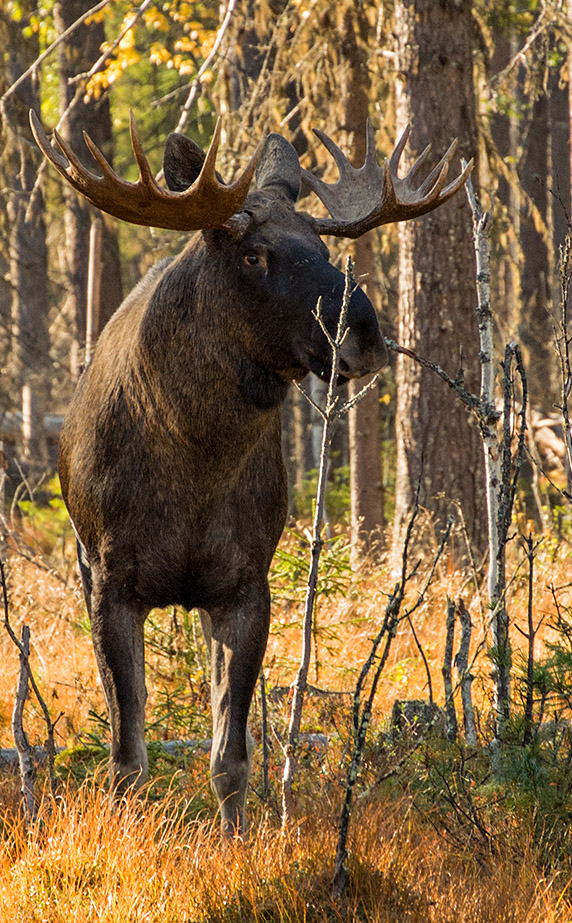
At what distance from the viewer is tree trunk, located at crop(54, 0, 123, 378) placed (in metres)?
11.6

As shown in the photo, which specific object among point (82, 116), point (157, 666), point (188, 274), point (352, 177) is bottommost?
point (157, 666)

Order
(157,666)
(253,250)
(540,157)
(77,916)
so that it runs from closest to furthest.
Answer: (77,916)
(253,250)
(157,666)
(540,157)

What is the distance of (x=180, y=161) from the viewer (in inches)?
163

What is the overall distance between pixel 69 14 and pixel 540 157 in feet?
30.7

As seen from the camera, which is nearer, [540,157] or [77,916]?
[77,916]

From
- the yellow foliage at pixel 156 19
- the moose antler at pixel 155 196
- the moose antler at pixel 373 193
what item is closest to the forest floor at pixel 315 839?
the moose antler at pixel 373 193

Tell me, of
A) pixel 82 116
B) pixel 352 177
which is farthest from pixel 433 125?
pixel 82 116

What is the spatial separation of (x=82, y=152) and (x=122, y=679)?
1007 cm

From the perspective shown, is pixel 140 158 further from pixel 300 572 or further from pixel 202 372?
pixel 300 572

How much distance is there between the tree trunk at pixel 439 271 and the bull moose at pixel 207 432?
3.60m

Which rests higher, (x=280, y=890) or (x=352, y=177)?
(x=352, y=177)

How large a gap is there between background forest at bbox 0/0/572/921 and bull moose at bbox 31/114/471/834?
33cm

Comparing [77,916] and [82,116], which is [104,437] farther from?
[82,116]

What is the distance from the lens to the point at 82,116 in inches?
484
